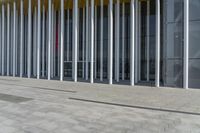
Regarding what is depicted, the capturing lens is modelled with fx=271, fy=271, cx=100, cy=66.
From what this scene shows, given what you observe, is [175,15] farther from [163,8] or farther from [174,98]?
[174,98]

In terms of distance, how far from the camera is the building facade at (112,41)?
16.5 meters

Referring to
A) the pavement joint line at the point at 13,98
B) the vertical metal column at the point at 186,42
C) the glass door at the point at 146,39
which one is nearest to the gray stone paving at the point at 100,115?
the pavement joint line at the point at 13,98

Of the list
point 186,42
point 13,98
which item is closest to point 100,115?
point 13,98

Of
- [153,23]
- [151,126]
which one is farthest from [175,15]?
[151,126]

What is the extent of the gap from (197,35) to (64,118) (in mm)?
10869

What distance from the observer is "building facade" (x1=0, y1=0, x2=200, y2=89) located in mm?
16500

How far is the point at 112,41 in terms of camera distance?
19.6 metres

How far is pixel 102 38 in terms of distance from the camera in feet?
73.4

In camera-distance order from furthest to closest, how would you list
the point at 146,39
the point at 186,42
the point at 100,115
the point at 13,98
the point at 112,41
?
1. the point at 146,39
2. the point at 112,41
3. the point at 186,42
4. the point at 13,98
5. the point at 100,115

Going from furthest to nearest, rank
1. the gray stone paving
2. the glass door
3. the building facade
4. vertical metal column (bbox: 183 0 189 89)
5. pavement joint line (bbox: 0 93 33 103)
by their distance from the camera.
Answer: the glass door, the building facade, vertical metal column (bbox: 183 0 189 89), pavement joint line (bbox: 0 93 33 103), the gray stone paving

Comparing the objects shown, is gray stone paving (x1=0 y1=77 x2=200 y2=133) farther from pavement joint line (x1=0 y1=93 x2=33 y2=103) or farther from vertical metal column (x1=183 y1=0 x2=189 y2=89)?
vertical metal column (x1=183 y1=0 x2=189 y2=89)

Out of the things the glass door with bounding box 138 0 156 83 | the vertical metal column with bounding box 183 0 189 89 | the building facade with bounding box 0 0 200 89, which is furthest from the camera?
the glass door with bounding box 138 0 156 83

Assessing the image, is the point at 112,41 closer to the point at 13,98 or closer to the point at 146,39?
the point at 146,39

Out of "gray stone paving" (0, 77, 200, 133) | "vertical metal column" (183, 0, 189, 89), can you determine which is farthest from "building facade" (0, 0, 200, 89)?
"gray stone paving" (0, 77, 200, 133)
